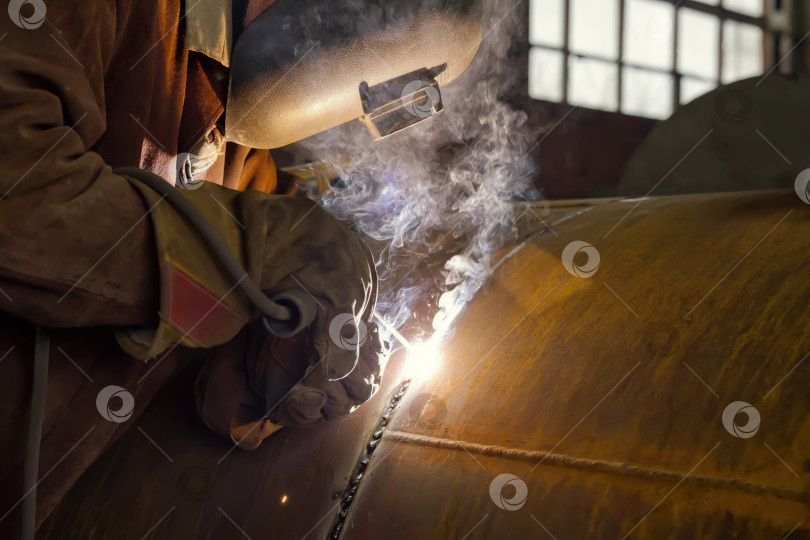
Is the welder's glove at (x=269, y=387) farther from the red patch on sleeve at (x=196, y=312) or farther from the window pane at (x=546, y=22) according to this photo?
the window pane at (x=546, y=22)

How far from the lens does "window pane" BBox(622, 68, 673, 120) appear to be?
246 inches

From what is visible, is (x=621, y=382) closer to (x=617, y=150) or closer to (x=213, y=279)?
(x=213, y=279)

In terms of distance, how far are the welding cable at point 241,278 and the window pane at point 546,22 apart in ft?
16.6

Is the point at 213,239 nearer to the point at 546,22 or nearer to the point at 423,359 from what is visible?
the point at 423,359

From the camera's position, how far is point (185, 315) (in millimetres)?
1041

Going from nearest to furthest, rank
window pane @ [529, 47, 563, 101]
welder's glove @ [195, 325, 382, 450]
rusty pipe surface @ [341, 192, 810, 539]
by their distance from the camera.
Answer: rusty pipe surface @ [341, 192, 810, 539], welder's glove @ [195, 325, 382, 450], window pane @ [529, 47, 563, 101]

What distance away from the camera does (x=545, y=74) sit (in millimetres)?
5785

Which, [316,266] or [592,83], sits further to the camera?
[592,83]
